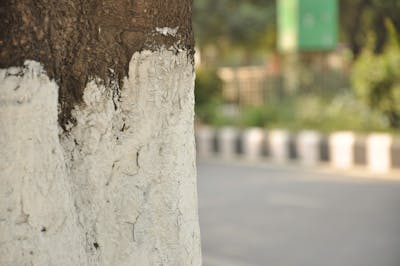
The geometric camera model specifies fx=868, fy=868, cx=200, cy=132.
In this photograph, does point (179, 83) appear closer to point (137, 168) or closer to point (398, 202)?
point (137, 168)

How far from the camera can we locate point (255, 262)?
6.84 metres

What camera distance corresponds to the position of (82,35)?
2227mm

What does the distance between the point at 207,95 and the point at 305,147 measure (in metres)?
4.34

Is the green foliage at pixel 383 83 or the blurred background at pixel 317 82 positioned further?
the blurred background at pixel 317 82

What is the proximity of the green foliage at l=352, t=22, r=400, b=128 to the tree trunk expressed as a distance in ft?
38.5

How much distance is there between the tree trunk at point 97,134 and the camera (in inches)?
82.0

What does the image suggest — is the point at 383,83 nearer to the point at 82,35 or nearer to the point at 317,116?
the point at 317,116

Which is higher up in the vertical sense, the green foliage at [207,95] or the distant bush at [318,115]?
the green foliage at [207,95]

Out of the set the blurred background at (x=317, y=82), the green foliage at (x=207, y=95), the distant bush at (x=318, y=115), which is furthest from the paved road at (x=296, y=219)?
the green foliage at (x=207, y=95)

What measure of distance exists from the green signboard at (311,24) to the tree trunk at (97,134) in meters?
15.5

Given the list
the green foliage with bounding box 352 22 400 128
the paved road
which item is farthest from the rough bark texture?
the green foliage with bounding box 352 22 400 128

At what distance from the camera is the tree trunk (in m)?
2.08

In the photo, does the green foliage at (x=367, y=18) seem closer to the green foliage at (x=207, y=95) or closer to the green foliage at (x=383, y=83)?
the green foliage at (x=383, y=83)

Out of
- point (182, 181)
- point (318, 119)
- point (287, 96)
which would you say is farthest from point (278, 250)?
point (287, 96)
